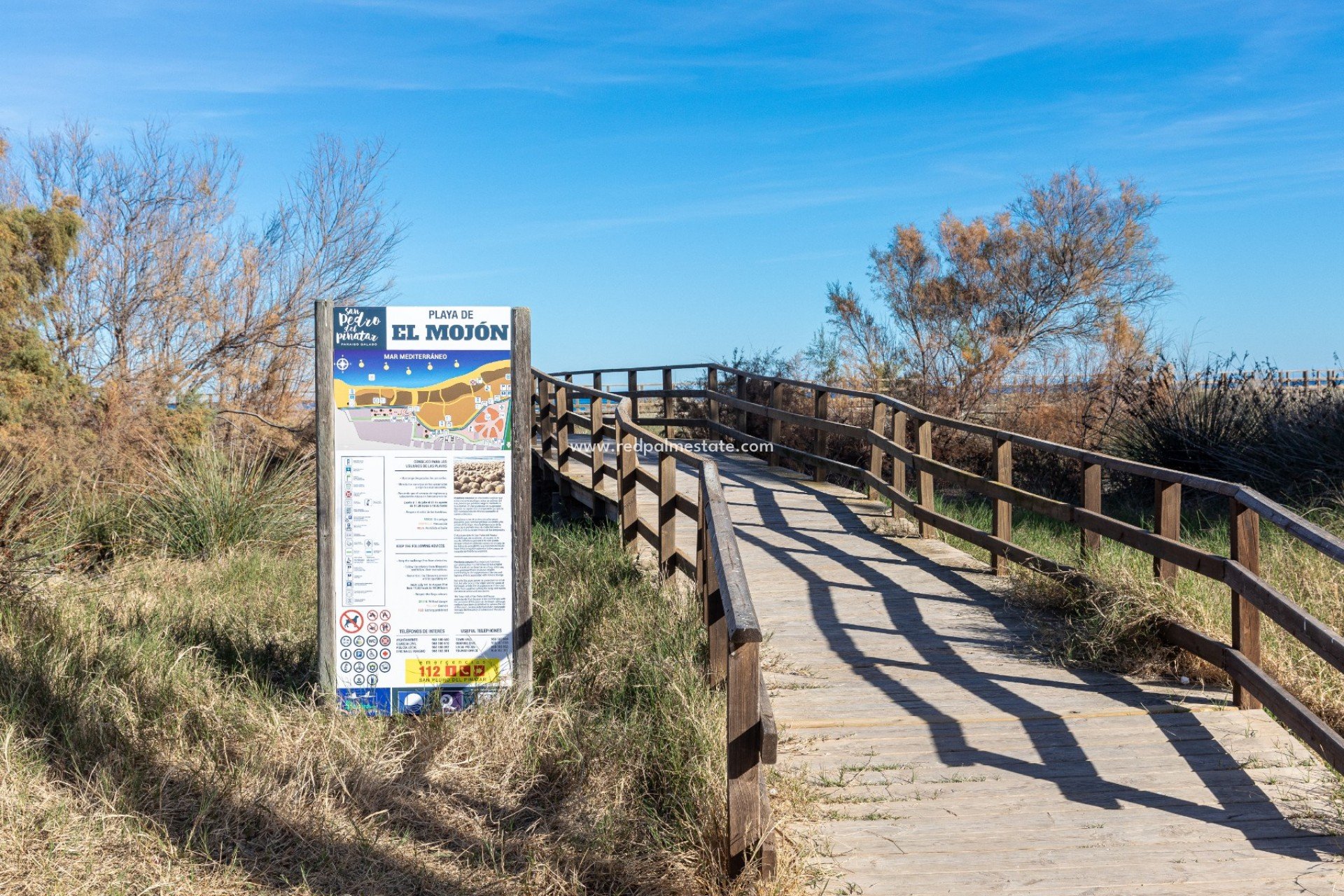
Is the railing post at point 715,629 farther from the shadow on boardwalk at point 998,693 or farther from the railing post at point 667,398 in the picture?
the railing post at point 667,398

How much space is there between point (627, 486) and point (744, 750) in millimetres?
5311

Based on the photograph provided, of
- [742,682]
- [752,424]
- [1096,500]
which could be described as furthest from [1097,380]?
[742,682]

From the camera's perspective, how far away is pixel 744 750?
3.68m

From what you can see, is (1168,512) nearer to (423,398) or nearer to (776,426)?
(423,398)

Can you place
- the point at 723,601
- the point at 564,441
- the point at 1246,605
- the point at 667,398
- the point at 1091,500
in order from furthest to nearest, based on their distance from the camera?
the point at 667,398
the point at 564,441
the point at 1091,500
the point at 1246,605
the point at 723,601

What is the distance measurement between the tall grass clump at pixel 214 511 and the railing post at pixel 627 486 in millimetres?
3672

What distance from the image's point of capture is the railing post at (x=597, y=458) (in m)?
11.1

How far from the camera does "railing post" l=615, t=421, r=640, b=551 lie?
862 centimetres

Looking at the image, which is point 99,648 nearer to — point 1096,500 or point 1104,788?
point 1104,788

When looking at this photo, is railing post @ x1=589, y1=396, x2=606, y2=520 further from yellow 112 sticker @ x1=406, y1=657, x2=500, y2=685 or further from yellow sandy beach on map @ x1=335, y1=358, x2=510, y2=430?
yellow 112 sticker @ x1=406, y1=657, x2=500, y2=685

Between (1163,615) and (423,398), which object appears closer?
(423,398)

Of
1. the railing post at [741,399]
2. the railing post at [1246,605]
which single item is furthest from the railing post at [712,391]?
the railing post at [1246,605]

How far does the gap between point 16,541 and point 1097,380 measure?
18000 millimetres

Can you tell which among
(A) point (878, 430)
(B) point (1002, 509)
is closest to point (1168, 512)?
(B) point (1002, 509)
